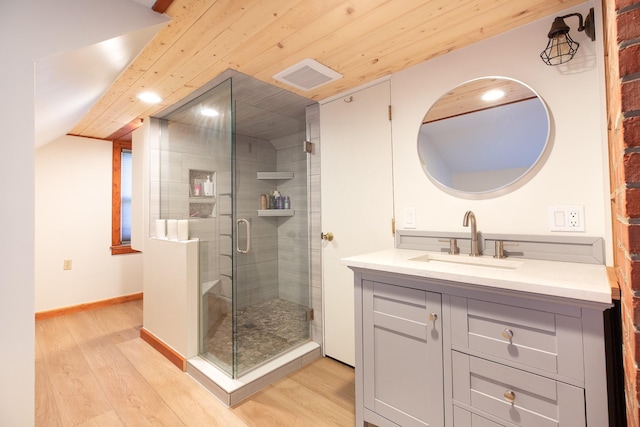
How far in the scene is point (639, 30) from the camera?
632 millimetres

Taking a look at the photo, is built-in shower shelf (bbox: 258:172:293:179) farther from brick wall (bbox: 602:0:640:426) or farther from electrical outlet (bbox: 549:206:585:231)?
brick wall (bbox: 602:0:640:426)

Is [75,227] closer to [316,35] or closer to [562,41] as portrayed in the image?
[316,35]

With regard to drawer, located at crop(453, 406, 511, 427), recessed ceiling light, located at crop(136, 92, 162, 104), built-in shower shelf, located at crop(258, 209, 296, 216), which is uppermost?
recessed ceiling light, located at crop(136, 92, 162, 104)

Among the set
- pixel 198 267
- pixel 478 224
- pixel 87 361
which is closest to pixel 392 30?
pixel 478 224

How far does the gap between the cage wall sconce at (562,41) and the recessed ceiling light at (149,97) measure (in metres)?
2.64

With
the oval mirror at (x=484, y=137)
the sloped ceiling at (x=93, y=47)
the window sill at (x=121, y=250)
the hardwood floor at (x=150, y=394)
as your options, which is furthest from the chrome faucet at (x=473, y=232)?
the window sill at (x=121, y=250)

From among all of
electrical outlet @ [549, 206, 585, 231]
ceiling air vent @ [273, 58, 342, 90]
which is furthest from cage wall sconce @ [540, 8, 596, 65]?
ceiling air vent @ [273, 58, 342, 90]

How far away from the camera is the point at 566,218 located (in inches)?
55.4

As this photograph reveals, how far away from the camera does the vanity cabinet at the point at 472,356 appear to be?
97cm

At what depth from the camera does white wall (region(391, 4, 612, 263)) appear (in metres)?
1.33

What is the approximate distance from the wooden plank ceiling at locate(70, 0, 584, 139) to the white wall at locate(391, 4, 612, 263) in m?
0.11

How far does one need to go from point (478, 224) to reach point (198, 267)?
201 centimetres

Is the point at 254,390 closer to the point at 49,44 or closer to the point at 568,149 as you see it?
the point at 49,44

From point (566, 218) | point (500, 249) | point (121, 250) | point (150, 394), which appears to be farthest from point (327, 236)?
point (121, 250)
